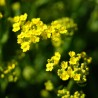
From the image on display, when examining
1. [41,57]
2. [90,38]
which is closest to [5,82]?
[41,57]

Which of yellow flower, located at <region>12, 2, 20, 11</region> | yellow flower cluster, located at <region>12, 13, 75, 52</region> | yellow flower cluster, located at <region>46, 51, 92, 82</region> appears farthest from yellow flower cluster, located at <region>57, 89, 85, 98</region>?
yellow flower, located at <region>12, 2, 20, 11</region>

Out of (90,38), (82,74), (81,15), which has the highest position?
(81,15)

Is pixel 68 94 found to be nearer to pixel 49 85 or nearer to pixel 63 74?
pixel 63 74

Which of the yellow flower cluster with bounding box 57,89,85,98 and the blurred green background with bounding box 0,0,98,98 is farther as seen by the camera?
the blurred green background with bounding box 0,0,98,98

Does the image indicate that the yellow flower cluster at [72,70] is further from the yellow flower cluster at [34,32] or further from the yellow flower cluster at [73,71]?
the yellow flower cluster at [34,32]

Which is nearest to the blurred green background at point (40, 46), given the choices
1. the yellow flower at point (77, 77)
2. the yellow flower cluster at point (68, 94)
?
the yellow flower cluster at point (68, 94)

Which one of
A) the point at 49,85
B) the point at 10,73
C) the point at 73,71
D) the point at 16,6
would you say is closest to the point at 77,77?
the point at 73,71

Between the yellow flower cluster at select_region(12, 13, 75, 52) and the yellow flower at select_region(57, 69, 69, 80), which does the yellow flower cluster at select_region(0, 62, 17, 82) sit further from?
the yellow flower at select_region(57, 69, 69, 80)

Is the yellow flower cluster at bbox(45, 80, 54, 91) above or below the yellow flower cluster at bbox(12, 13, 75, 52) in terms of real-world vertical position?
below

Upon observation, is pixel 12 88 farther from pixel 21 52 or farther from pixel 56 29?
pixel 56 29
